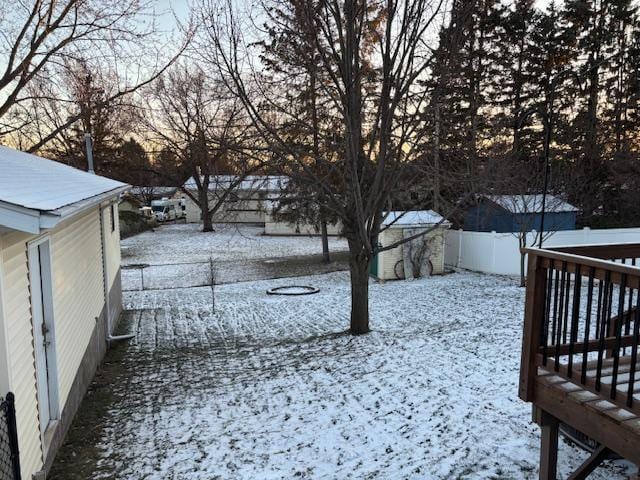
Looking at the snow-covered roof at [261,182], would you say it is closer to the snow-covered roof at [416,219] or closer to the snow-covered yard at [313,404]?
the snow-covered yard at [313,404]

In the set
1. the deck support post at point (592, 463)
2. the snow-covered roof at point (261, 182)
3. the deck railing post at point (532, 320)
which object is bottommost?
the deck support post at point (592, 463)

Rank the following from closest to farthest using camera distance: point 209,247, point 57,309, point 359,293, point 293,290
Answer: point 57,309, point 359,293, point 293,290, point 209,247

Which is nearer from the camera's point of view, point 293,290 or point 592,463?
point 592,463

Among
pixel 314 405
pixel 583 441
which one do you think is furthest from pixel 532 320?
pixel 314 405

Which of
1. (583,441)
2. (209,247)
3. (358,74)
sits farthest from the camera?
(209,247)

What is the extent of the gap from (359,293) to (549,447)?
513 centimetres

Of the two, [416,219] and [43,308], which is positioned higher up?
[416,219]

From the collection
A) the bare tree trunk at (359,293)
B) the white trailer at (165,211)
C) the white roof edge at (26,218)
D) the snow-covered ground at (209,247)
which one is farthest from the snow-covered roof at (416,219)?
the white trailer at (165,211)

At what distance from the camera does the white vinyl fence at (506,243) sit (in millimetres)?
15031

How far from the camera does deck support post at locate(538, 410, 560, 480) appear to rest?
3.43m

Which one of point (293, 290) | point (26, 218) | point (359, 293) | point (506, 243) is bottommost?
point (293, 290)

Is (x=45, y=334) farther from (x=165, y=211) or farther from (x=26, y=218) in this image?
(x=165, y=211)

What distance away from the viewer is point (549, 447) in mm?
3455

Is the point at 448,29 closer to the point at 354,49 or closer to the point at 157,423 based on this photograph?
the point at 354,49
